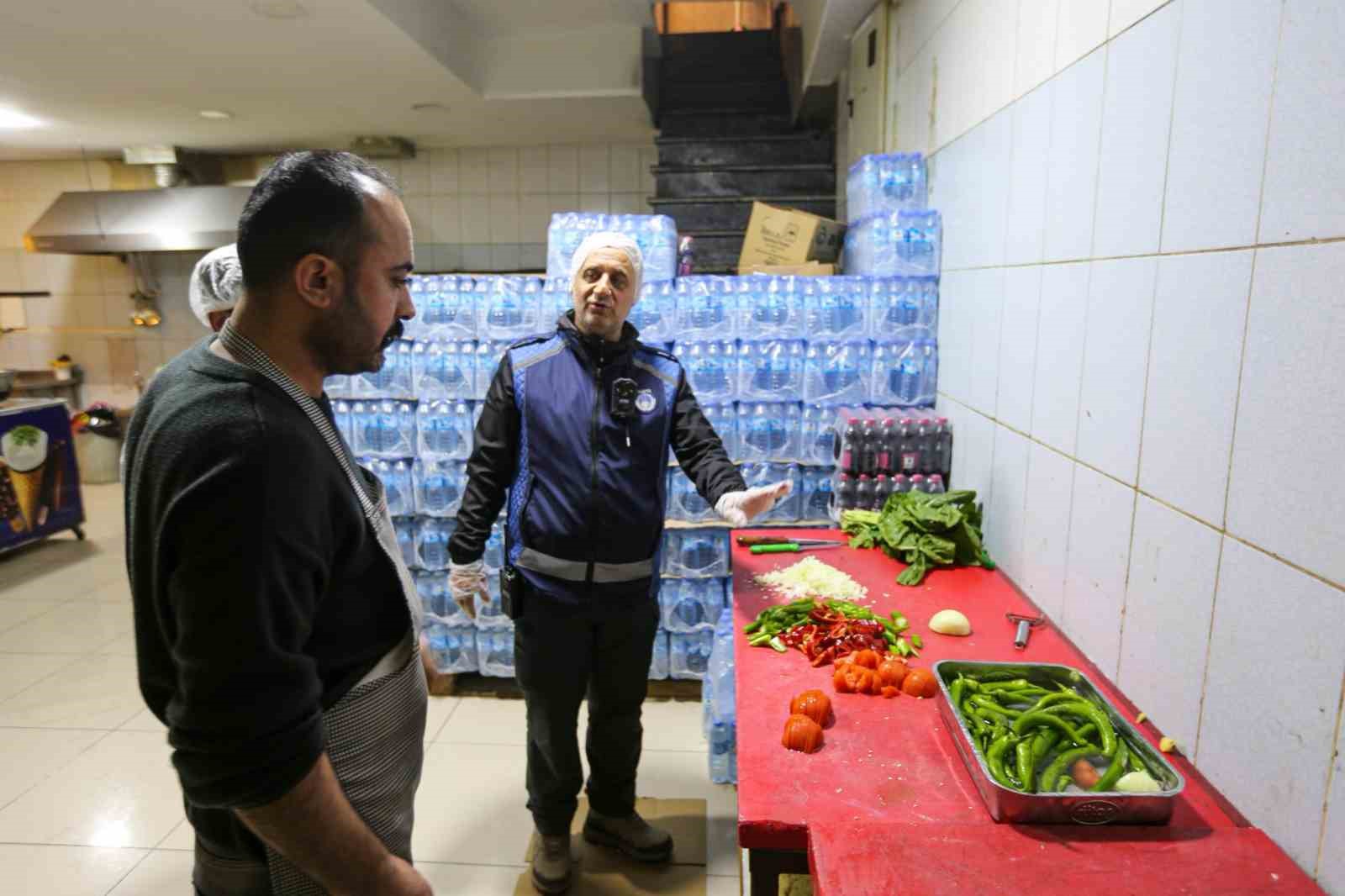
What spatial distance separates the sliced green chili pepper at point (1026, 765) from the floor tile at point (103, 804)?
8.26 feet

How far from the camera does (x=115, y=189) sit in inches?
276

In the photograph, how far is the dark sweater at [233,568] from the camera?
2.72 feet

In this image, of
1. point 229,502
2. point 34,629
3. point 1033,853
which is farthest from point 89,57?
point 1033,853

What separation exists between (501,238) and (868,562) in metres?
5.51

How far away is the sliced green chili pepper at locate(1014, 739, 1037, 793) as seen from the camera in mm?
1193

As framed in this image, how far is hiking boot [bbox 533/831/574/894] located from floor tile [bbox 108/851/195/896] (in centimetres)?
98

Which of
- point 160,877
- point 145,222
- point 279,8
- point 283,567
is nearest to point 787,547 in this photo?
point 283,567

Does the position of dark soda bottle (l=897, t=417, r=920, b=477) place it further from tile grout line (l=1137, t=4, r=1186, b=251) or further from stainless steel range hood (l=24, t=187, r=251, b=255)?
stainless steel range hood (l=24, t=187, r=251, b=255)

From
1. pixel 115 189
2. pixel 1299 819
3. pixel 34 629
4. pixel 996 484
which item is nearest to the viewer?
pixel 1299 819

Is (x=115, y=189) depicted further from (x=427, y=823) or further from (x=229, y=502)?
(x=229, y=502)

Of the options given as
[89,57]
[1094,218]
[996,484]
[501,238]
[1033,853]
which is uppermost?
[89,57]

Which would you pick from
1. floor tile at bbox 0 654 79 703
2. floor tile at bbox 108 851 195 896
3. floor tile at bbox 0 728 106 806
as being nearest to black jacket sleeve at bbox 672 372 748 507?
→ floor tile at bbox 108 851 195 896

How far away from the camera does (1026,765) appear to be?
1230 mm

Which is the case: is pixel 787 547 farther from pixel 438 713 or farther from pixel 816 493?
pixel 438 713
